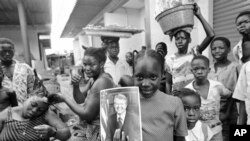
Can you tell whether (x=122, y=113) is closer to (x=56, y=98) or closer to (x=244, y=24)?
(x=56, y=98)

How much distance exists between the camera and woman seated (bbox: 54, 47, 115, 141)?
124 cm

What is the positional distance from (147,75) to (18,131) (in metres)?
1.22

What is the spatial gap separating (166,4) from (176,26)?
0.35 m

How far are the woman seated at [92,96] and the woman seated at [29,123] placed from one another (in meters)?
0.20

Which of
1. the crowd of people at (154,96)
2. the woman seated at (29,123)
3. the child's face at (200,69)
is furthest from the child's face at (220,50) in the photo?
the woman seated at (29,123)

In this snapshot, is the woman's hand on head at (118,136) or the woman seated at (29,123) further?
the woman seated at (29,123)

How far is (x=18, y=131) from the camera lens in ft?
4.84

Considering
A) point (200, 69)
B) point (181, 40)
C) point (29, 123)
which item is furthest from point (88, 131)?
point (181, 40)

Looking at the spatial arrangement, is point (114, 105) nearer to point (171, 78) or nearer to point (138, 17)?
point (171, 78)

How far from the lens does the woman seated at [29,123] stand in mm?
1453

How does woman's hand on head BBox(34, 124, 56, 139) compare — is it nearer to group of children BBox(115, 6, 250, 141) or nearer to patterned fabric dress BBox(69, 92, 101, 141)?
patterned fabric dress BBox(69, 92, 101, 141)

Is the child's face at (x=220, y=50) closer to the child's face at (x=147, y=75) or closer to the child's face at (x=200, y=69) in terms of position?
the child's face at (x=200, y=69)

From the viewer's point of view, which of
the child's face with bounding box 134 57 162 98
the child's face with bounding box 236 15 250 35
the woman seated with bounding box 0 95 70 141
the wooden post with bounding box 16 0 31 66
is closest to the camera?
the child's face with bounding box 134 57 162 98

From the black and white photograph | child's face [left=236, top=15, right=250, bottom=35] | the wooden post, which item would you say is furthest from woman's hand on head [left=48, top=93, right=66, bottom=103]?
the wooden post
